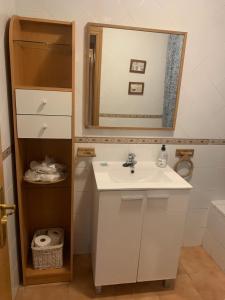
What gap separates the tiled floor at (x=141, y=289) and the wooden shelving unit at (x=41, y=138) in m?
0.08

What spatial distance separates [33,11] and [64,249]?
70.8 inches

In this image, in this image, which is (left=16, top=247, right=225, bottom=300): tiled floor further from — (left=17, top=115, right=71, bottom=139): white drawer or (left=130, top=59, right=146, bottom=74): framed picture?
(left=130, top=59, right=146, bottom=74): framed picture

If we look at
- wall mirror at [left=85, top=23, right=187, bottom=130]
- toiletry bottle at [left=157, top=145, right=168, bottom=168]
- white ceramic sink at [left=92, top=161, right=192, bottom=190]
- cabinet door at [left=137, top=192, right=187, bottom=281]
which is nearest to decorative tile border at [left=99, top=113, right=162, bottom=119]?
wall mirror at [left=85, top=23, right=187, bottom=130]

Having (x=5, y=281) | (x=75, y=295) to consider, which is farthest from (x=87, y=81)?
(x=75, y=295)

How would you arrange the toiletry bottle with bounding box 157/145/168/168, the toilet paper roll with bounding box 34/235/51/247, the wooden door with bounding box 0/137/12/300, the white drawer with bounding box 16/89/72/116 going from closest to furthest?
the wooden door with bounding box 0/137/12/300 < the white drawer with bounding box 16/89/72/116 < the toilet paper roll with bounding box 34/235/51/247 < the toiletry bottle with bounding box 157/145/168/168

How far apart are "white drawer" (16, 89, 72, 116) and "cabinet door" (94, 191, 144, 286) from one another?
589 millimetres

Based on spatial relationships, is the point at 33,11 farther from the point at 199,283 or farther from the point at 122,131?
the point at 199,283

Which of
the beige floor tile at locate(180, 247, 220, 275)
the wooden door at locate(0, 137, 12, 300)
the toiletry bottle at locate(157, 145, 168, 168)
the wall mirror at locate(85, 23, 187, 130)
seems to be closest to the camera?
the wooden door at locate(0, 137, 12, 300)

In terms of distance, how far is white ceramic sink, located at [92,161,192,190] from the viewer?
Answer: 1.60 m

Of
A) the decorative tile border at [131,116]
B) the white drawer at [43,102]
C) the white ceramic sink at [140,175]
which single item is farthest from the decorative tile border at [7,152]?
the decorative tile border at [131,116]

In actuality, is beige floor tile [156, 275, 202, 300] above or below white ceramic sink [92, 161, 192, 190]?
below

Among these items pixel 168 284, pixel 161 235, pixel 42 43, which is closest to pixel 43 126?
pixel 42 43

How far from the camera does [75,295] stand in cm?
174

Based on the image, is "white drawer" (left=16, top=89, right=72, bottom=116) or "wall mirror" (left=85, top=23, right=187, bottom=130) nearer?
"white drawer" (left=16, top=89, right=72, bottom=116)
